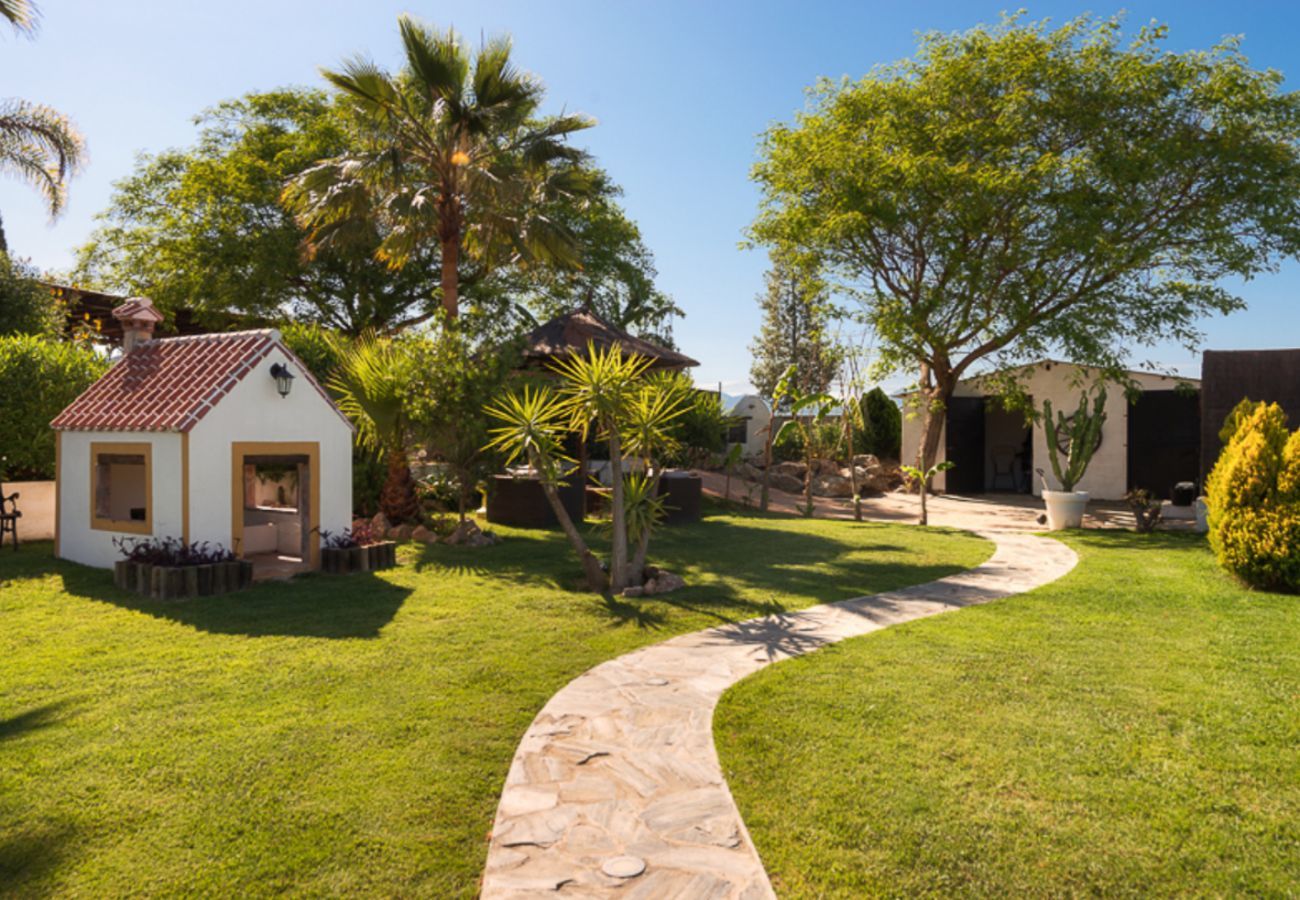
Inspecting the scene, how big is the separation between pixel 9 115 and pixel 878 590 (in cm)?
1892

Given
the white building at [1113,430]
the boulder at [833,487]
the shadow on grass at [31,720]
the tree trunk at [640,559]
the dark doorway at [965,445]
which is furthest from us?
the boulder at [833,487]

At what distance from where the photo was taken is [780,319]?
51.5 metres

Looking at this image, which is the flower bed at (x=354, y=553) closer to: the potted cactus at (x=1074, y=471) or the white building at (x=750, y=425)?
the potted cactus at (x=1074, y=471)

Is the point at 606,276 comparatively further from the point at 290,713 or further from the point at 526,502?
the point at 290,713

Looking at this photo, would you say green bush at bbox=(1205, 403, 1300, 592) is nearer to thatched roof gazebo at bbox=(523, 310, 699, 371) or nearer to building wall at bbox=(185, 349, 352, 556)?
thatched roof gazebo at bbox=(523, 310, 699, 371)

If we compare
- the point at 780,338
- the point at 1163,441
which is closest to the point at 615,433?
the point at 1163,441

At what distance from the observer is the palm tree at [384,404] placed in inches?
499

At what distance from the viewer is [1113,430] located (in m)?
21.5

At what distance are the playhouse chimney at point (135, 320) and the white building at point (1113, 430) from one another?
61.5 ft

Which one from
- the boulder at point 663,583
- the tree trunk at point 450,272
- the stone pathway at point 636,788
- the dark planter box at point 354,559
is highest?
the tree trunk at point 450,272

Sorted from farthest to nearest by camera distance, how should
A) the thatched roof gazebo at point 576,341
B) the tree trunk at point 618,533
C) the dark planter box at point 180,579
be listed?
the thatched roof gazebo at point 576,341
the tree trunk at point 618,533
the dark planter box at point 180,579

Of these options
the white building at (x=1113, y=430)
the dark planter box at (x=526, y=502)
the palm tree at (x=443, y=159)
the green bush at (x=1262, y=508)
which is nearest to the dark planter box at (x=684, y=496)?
the dark planter box at (x=526, y=502)

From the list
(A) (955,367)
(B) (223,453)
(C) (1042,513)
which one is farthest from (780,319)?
(B) (223,453)

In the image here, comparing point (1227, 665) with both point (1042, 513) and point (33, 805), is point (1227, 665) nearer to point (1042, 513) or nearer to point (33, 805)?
point (33, 805)
